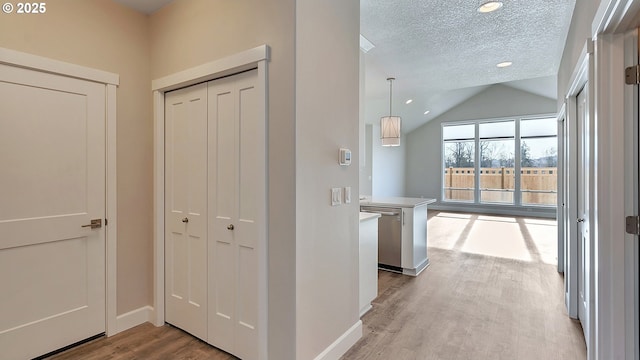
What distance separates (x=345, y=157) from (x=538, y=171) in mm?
9416

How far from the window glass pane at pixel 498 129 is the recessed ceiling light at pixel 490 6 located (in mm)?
7917

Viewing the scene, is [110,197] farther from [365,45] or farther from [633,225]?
[633,225]

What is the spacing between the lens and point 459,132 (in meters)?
10.4

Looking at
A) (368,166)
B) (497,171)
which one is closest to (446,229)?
(368,166)

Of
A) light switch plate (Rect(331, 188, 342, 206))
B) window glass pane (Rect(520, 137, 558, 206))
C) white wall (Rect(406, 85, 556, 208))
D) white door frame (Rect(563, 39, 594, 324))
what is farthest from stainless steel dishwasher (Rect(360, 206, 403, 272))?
window glass pane (Rect(520, 137, 558, 206))

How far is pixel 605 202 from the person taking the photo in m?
1.63

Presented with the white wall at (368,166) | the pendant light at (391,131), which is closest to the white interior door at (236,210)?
the pendant light at (391,131)

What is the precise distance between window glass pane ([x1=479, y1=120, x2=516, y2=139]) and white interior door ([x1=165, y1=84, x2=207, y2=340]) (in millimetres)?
9822

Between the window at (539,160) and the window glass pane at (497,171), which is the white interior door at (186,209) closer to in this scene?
the window glass pane at (497,171)

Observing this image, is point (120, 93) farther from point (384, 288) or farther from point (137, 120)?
point (384, 288)

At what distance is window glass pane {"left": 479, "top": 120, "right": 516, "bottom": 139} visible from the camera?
9.53 meters

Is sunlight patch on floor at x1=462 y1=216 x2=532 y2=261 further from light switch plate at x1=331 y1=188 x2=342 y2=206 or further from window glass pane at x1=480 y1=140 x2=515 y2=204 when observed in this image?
light switch plate at x1=331 y1=188 x2=342 y2=206

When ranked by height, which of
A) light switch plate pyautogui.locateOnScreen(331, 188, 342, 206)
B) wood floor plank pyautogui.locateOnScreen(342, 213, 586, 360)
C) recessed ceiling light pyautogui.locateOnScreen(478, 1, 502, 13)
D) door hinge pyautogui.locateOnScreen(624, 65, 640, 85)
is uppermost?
recessed ceiling light pyautogui.locateOnScreen(478, 1, 502, 13)

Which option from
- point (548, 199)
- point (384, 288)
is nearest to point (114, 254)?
point (384, 288)
